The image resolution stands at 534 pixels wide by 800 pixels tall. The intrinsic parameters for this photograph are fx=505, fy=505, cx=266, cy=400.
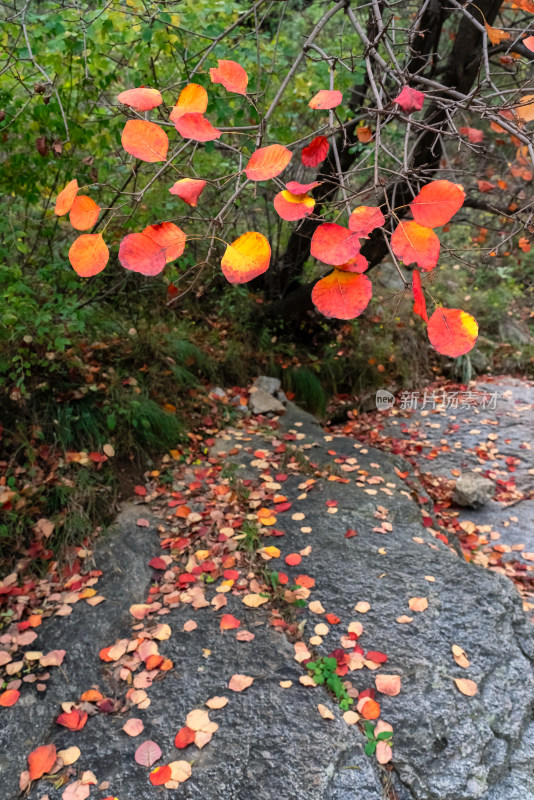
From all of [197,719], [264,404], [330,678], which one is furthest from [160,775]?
[264,404]

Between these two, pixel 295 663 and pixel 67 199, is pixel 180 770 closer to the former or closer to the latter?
pixel 295 663

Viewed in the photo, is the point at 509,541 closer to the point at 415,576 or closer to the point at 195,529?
the point at 415,576

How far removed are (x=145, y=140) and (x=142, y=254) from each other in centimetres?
21

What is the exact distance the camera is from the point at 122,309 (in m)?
4.18

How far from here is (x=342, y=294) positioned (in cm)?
87

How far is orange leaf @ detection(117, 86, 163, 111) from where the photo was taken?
3.05 ft

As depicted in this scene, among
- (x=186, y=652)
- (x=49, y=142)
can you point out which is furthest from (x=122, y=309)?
(x=186, y=652)

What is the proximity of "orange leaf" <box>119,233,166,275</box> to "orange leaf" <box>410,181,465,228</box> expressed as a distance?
428mm

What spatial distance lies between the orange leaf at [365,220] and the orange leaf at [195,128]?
282mm

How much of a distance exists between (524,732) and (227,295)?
13.7 ft

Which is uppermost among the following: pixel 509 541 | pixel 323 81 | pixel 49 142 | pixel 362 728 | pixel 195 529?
pixel 323 81

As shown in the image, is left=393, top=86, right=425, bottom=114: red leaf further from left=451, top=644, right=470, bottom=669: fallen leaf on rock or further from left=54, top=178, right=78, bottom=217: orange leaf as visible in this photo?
left=451, top=644, right=470, bottom=669: fallen leaf on rock

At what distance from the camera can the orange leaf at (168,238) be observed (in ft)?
2.80

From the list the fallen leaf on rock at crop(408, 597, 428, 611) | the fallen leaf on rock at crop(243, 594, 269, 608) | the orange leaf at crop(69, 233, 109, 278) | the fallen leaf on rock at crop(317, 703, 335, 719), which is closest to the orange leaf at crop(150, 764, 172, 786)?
the fallen leaf on rock at crop(317, 703, 335, 719)
